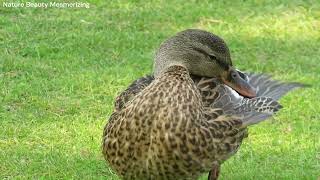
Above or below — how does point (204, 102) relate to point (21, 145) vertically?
above

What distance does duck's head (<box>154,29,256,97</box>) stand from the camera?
18.0 feet

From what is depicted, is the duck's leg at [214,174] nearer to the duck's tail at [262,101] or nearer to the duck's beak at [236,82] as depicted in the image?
the duck's tail at [262,101]

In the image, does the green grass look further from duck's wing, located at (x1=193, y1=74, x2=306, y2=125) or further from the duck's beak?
the duck's beak

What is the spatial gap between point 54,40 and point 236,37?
2006 mm

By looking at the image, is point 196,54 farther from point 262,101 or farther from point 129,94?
point 262,101

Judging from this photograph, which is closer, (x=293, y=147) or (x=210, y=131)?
(x=210, y=131)

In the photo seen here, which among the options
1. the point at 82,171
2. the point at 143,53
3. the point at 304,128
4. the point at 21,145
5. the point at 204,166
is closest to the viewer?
the point at 204,166

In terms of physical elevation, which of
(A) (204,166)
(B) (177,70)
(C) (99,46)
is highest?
(B) (177,70)

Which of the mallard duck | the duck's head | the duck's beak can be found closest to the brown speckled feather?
the mallard duck

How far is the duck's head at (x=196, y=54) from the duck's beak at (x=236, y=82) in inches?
1.5

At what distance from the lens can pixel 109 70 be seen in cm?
830

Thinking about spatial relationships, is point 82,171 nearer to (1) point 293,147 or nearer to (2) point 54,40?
(1) point 293,147

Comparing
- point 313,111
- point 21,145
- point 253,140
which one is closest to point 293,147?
point 253,140

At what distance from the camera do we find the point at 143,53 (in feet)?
28.9
